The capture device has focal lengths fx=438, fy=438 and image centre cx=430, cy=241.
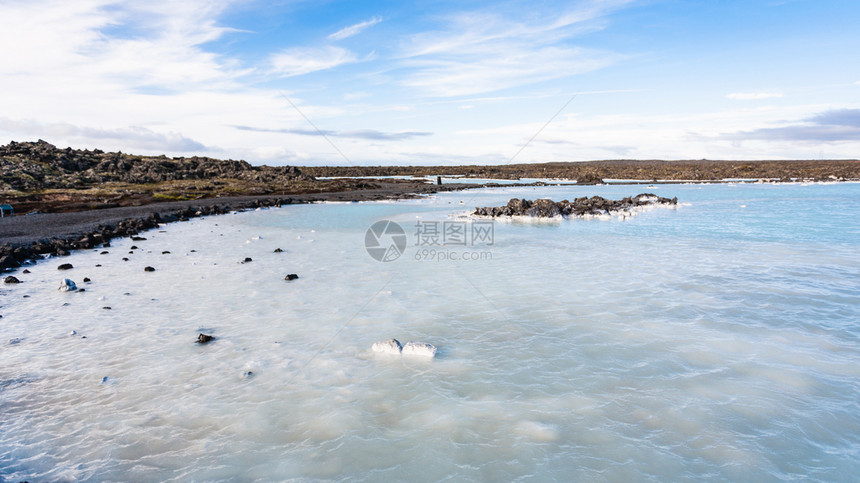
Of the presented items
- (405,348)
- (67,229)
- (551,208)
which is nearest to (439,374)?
(405,348)

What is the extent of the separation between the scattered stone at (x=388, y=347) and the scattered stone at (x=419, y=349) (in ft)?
0.41

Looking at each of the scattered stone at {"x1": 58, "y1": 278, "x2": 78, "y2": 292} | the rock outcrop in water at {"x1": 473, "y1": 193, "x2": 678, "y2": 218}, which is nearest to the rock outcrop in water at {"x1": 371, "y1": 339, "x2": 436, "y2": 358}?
the scattered stone at {"x1": 58, "y1": 278, "x2": 78, "y2": 292}

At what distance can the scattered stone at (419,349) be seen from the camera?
28.1 feet

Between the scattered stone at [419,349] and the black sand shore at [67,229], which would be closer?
the scattered stone at [419,349]

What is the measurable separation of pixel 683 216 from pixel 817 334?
26948 millimetres

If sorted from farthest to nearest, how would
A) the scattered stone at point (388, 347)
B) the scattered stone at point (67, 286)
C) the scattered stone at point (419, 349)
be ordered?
the scattered stone at point (67, 286) < the scattered stone at point (388, 347) < the scattered stone at point (419, 349)

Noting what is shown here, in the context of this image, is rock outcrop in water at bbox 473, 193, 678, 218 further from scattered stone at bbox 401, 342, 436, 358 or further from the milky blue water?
scattered stone at bbox 401, 342, 436, 358

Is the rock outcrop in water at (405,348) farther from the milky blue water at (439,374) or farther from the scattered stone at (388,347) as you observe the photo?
the milky blue water at (439,374)

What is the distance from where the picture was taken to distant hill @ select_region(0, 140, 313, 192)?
51562mm

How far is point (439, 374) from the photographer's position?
782 centimetres

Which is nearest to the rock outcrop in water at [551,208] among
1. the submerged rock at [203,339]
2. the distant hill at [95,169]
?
the submerged rock at [203,339]

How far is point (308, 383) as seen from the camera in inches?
297

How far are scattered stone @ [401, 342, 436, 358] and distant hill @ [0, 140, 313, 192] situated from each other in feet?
183

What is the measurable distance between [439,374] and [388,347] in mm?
1393
